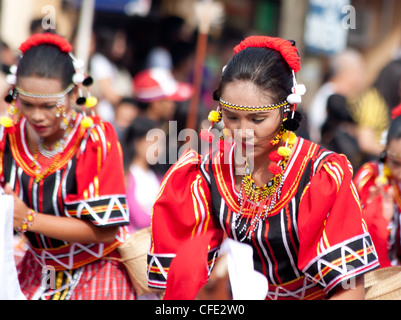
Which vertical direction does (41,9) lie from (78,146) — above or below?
above

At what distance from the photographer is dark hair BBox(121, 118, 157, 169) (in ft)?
18.4

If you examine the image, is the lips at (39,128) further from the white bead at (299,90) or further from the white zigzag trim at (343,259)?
the white zigzag trim at (343,259)

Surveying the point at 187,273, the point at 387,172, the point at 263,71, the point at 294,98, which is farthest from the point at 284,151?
the point at 387,172

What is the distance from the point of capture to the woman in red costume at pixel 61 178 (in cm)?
324

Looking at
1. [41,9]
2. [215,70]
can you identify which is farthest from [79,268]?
[215,70]

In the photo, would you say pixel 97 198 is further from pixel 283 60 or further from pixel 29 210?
pixel 283 60

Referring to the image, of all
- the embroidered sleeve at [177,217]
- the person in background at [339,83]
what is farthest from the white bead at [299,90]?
the person in background at [339,83]

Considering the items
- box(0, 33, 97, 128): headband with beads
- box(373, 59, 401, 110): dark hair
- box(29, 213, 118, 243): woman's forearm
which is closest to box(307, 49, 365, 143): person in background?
box(373, 59, 401, 110): dark hair

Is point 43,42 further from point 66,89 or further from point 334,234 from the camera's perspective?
point 334,234

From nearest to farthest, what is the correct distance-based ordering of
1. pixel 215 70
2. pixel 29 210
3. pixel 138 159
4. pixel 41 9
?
pixel 29 210 → pixel 138 159 → pixel 41 9 → pixel 215 70

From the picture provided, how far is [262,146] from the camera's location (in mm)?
2857

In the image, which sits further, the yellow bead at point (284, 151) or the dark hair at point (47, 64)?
the dark hair at point (47, 64)

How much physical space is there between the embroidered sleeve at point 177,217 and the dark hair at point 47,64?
0.75m

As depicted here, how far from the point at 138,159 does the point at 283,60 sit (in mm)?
2836
